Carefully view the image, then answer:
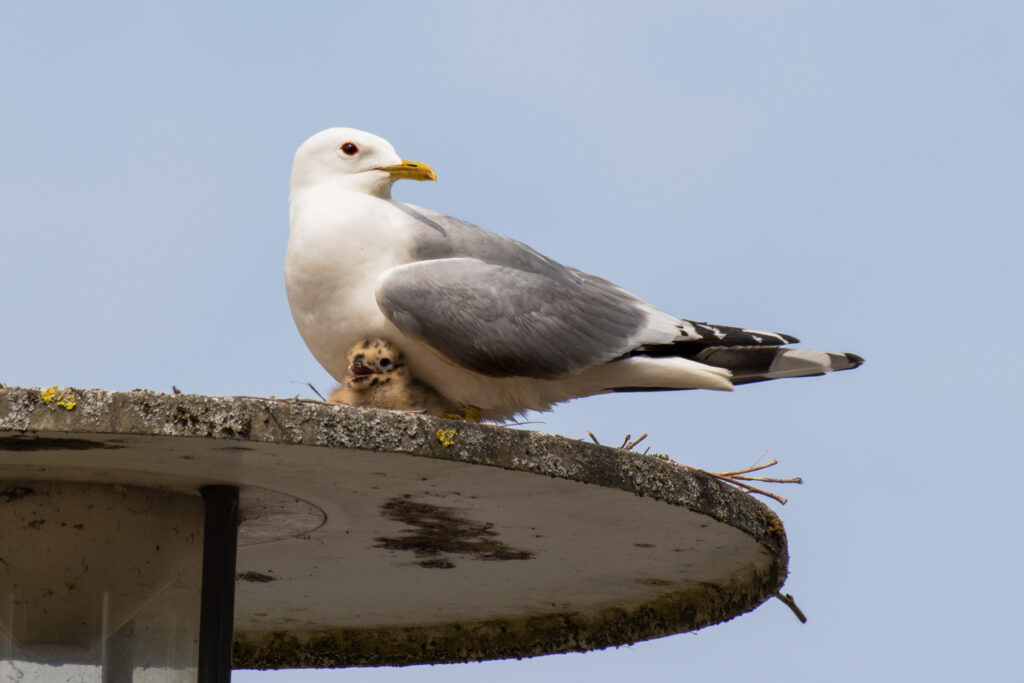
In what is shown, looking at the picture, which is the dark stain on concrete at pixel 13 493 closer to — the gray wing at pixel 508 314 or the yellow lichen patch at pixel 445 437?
the yellow lichen patch at pixel 445 437

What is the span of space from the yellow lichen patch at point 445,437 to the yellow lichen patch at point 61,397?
112 cm

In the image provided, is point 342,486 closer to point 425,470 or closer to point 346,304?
point 425,470

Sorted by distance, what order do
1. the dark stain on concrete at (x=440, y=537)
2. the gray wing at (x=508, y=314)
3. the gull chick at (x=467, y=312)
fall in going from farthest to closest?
the gull chick at (x=467, y=312), the gray wing at (x=508, y=314), the dark stain on concrete at (x=440, y=537)

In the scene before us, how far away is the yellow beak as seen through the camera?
787 centimetres

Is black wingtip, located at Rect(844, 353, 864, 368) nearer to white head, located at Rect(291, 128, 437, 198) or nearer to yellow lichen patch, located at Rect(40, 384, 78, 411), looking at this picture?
white head, located at Rect(291, 128, 437, 198)

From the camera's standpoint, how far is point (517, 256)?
7.69m

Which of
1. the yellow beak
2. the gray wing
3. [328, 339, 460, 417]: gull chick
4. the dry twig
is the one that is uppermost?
the yellow beak

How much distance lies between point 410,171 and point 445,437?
290 cm

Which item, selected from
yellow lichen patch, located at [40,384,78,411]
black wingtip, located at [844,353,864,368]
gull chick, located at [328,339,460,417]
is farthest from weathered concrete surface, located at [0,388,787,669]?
black wingtip, located at [844,353,864,368]

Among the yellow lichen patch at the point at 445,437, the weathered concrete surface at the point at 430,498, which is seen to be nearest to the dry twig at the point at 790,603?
the weathered concrete surface at the point at 430,498

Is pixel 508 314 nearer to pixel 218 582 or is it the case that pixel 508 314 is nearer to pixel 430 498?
pixel 430 498

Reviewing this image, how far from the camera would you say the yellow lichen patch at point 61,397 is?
4938mm

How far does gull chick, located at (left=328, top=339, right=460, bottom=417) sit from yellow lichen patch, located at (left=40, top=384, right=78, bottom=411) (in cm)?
216

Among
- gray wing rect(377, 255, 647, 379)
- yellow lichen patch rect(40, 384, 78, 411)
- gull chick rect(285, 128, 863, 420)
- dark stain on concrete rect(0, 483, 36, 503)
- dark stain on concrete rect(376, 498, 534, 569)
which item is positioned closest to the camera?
yellow lichen patch rect(40, 384, 78, 411)
